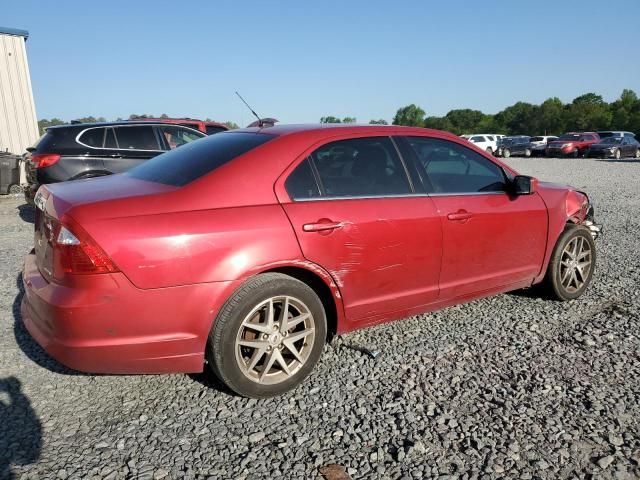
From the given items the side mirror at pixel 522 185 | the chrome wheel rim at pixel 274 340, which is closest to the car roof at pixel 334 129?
the side mirror at pixel 522 185

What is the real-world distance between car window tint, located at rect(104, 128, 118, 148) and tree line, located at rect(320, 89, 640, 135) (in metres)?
40.7

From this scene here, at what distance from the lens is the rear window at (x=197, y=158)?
9.83 feet

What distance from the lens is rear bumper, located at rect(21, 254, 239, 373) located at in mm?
2482

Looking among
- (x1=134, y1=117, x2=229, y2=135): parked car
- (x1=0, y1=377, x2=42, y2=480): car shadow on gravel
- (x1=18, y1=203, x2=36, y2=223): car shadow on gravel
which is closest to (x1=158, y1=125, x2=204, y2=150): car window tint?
→ (x1=134, y1=117, x2=229, y2=135): parked car

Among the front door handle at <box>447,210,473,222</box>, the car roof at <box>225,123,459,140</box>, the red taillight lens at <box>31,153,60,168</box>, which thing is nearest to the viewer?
the car roof at <box>225,123,459,140</box>

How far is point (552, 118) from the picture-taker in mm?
65562

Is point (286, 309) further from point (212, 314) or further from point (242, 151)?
point (242, 151)

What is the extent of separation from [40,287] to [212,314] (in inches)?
37.8

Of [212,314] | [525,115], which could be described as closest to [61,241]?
[212,314]

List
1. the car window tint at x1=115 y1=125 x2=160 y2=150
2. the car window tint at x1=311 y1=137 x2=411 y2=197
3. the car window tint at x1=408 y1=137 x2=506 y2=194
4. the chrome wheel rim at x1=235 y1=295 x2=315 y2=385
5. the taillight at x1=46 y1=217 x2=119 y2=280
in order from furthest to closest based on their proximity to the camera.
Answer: the car window tint at x1=115 y1=125 x2=160 y2=150, the car window tint at x1=408 y1=137 x2=506 y2=194, the car window tint at x1=311 y1=137 x2=411 y2=197, the chrome wheel rim at x1=235 y1=295 x2=315 y2=385, the taillight at x1=46 y1=217 x2=119 y2=280

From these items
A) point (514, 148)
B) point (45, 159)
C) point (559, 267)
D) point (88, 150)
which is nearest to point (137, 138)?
point (88, 150)

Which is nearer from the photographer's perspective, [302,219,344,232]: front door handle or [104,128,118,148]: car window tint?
[302,219,344,232]: front door handle

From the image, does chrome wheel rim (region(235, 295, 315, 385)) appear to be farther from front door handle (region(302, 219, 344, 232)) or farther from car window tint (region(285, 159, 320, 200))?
car window tint (region(285, 159, 320, 200))

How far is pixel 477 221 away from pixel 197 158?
6.63ft
